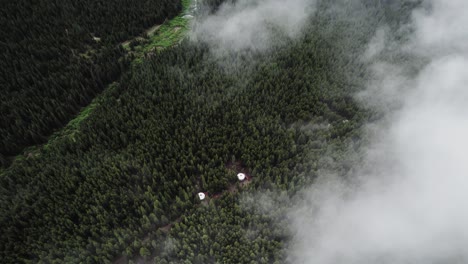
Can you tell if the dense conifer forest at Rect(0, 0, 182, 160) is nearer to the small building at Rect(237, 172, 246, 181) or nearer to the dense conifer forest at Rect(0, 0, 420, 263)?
the dense conifer forest at Rect(0, 0, 420, 263)

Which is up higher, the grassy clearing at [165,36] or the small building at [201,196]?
the grassy clearing at [165,36]

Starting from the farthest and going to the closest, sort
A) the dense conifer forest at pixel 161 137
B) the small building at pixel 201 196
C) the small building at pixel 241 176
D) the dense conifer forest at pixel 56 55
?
the dense conifer forest at pixel 56 55 < the small building at pixel 241 176 < the small building at pixel 201 196 < the dense conifer forest at pixel 161 137

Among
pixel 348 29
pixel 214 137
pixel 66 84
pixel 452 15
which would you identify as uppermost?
pixel 452 15

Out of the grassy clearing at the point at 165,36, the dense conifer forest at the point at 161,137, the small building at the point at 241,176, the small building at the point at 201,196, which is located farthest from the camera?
the grassy clearing at the point at 165,36

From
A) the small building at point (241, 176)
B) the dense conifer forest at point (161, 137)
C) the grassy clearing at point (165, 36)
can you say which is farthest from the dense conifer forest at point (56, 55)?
the small building at point (241, 176)

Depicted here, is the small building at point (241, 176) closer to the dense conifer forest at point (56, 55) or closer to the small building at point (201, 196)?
the small building at point (201, 196)

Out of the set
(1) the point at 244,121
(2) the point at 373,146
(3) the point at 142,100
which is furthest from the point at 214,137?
(2) the point at 373,146

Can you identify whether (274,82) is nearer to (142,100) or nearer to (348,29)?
(142,100)

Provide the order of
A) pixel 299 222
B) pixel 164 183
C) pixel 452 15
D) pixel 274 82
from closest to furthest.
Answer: pixel 299 222 < pixel 164 183 < pixel 274 82 < pixel 452 15

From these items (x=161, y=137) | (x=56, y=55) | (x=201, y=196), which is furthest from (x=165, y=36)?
(x=201, y=196)
